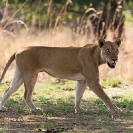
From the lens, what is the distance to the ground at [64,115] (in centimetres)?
679

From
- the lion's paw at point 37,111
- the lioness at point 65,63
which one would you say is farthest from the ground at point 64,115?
the lioness at point 65,63

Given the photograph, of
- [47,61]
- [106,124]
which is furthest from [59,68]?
[106,124]

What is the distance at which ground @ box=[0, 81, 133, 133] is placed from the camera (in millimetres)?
6793

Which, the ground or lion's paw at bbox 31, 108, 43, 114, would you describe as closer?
the ground

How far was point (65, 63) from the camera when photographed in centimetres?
831

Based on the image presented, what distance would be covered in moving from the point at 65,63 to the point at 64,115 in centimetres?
88

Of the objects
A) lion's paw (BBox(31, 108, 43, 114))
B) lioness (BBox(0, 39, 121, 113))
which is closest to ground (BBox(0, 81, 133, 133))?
lion's paw (BBox(31, 108, 43, 114))

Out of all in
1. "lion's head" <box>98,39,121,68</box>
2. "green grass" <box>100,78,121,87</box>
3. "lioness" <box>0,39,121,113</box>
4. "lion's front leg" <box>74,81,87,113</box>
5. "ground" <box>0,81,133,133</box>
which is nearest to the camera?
"ground" <box>0,81,133,133</box>

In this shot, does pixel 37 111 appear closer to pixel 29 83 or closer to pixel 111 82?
pixel 29 83

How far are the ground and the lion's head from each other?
733mm

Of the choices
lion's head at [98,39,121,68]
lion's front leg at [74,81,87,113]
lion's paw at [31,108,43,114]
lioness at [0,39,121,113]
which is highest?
lion's head at [98,39,121,68]

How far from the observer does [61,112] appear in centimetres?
812

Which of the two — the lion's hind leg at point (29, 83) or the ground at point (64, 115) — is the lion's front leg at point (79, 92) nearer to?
the ground at point (64, 115)

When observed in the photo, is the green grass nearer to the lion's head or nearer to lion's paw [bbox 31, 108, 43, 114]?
the lion's head
